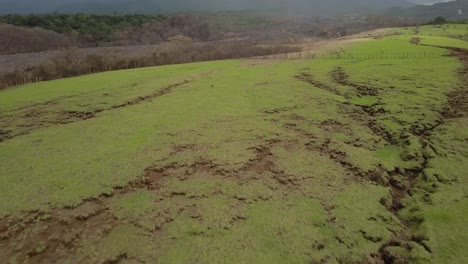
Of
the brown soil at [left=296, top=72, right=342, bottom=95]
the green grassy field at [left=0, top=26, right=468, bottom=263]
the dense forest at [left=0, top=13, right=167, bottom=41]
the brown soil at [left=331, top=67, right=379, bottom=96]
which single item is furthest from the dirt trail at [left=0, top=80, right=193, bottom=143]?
the dense forest at [left=0, top=13, right=167, bottom=41]

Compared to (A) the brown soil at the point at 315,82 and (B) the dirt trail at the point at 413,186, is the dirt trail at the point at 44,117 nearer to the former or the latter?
(A) the brown soil at the point at 315,82

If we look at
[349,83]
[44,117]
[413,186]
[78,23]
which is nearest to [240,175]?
[413,186]

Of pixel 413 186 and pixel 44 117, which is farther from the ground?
pixel 44 117

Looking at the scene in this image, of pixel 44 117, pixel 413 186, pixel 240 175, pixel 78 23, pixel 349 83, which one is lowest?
pixel 413 186

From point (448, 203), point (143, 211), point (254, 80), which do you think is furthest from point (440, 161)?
point (254, 80)

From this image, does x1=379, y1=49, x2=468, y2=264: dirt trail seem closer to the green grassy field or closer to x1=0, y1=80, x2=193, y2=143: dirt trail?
the green grassy field

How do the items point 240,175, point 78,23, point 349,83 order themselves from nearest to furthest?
point 240,175 < point 349,83 < point 78,23

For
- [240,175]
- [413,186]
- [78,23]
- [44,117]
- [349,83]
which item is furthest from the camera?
[78,23]

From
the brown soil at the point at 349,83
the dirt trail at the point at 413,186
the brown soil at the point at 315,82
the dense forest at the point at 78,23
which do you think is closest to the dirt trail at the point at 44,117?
the brown soil at the point at 315,82

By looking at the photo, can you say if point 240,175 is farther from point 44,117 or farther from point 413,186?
point 44,117
